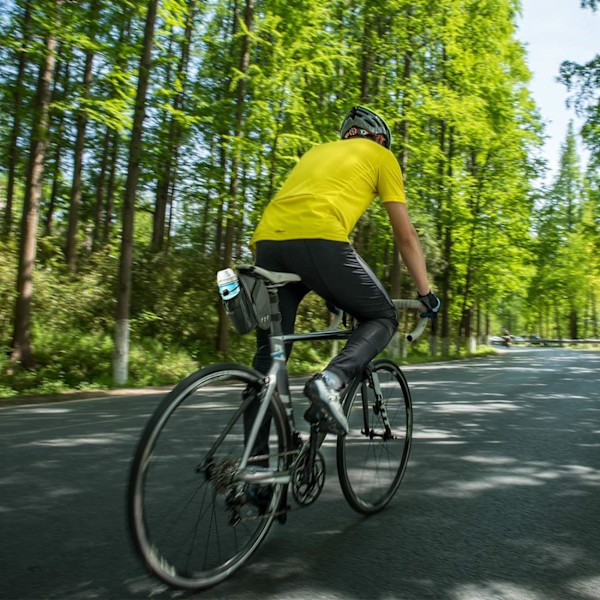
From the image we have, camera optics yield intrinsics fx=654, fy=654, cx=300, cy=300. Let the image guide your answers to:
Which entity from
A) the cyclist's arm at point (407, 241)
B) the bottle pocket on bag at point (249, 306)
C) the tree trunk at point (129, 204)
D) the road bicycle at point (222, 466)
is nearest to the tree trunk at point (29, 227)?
the tree trunk at point (129, 204)

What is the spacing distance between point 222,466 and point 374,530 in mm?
1179

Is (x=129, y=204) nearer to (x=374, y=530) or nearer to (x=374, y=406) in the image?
(x=374, y=406)

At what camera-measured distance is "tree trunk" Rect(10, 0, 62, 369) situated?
39.5ft

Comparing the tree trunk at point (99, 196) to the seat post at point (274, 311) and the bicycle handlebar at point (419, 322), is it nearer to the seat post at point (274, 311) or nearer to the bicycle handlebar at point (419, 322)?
the bicycle handlebar at point (419, 322)

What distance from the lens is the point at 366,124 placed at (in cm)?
360

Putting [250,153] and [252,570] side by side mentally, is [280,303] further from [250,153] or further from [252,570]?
[250,153]

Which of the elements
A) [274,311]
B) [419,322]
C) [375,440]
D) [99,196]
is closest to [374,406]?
[375,440]

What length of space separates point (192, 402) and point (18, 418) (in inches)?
220

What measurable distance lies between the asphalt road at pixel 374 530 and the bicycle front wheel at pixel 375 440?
0.14m

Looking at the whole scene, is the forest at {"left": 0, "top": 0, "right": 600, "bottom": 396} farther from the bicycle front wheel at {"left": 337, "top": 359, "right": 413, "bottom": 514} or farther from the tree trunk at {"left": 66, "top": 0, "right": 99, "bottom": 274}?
the bicycle front wheel at {"left": 337, "top": 359, "right": 413, "bottom": 514}

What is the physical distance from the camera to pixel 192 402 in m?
2.76

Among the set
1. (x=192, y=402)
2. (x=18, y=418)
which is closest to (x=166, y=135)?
(x=18, y=418)

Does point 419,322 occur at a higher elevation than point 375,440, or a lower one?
higher

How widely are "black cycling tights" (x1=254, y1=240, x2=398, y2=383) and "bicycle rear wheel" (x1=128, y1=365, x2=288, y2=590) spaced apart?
1.33 feet
